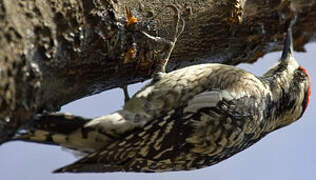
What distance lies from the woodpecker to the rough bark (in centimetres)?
22

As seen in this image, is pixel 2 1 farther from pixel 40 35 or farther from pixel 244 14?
pixel 244 14

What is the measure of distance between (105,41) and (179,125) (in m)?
0.68

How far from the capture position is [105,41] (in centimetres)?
322

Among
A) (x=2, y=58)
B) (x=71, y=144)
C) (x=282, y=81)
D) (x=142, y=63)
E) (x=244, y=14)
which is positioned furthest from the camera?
(x=282, y=81)

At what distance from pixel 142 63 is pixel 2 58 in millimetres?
1203

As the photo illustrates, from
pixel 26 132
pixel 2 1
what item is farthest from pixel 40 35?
pixel 26 132

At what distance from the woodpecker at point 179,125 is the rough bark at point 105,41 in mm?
223

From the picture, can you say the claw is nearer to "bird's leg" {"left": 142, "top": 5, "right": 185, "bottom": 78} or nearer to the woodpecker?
"bird's leg" {"left": 142, "top": 5, "right": 185, "bottom": 78}

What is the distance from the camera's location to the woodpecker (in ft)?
10.3

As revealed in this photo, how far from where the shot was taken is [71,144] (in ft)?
10.1

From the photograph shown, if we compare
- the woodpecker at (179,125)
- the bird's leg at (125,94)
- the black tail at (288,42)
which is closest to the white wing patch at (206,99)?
the woodpecker at (179,125)

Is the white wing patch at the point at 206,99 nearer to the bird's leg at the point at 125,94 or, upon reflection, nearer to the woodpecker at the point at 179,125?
the woodpecker at the point at 179,125

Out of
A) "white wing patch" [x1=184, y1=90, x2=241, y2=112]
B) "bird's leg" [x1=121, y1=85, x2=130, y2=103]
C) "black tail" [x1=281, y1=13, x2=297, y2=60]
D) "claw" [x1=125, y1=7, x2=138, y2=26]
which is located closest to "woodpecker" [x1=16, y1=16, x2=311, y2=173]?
"white wing patch" [x1=184, y1=90, x2=241, y2=112]

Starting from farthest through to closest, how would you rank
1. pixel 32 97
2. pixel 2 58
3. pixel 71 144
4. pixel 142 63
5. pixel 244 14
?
pixel 244 14
pixel 142 63
pixel 71 144
pixel 32 97
pixel 2 58
